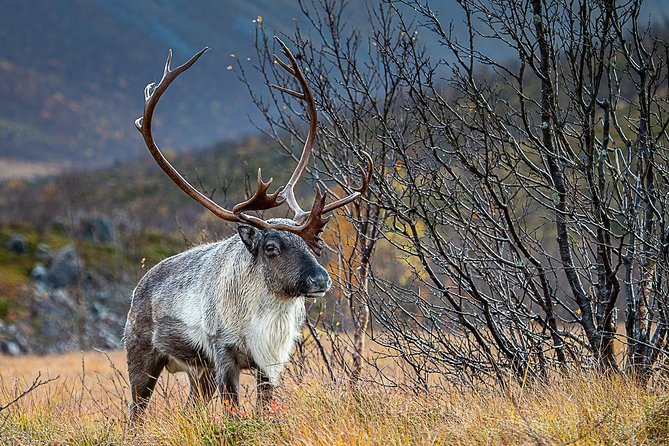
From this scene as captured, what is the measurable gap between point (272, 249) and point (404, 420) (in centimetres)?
199

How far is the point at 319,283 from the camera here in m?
5.49

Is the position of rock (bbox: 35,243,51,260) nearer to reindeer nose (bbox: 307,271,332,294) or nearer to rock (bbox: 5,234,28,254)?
rock (bbox: 5,234,28,254)

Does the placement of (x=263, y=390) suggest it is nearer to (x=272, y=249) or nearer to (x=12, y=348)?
(x=272, y=249)

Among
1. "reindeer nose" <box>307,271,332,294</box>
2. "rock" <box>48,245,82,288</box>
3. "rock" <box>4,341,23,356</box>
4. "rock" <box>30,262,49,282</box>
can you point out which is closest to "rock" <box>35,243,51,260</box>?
"rock" <box>30,262,49,282</box>

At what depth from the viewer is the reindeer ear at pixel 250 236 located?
18.9 feet

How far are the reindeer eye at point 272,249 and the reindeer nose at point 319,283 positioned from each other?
399mm

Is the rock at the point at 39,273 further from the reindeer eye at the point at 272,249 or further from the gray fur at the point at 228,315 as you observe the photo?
the reindeer eye at the point at 272,249

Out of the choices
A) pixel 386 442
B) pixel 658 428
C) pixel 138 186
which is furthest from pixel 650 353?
pixel 138 186

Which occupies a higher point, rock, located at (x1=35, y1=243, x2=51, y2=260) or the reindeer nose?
rock, located at (x1=35, y1=243, x2=51, y2=260)

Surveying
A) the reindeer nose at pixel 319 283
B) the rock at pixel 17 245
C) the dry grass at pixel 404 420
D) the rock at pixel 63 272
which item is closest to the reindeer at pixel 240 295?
the reindeer nose at pixel 319 283

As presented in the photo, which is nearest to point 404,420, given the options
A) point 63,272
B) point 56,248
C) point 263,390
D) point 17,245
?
point 263,390

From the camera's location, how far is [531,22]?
5.22 meters

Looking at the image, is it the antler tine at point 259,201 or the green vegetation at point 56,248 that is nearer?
the antler tine at point 259,201

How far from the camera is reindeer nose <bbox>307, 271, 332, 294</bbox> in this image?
548 centimetres
